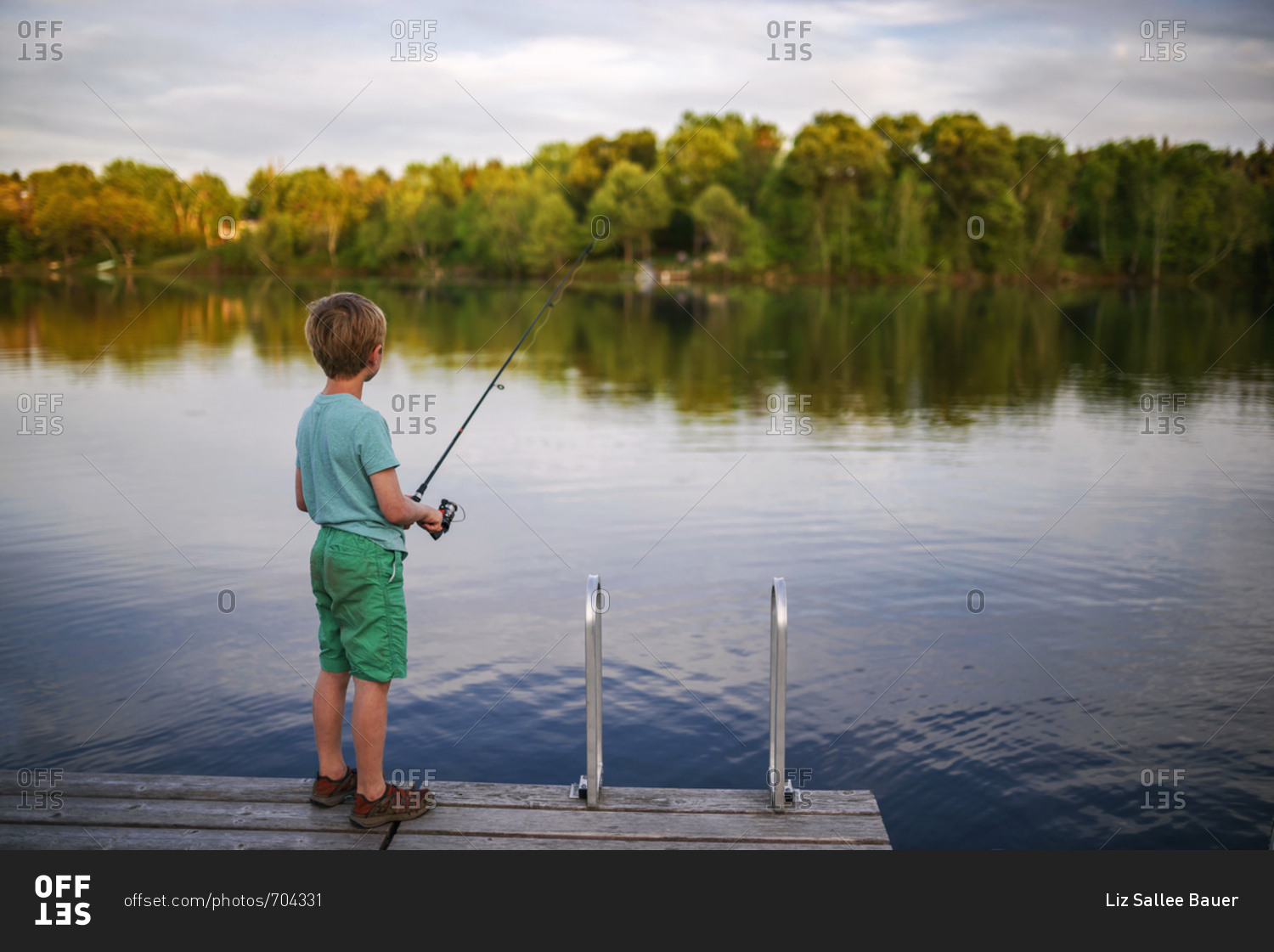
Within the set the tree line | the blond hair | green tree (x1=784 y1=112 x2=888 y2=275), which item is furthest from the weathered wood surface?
green tree (x1=784 y1=112 x2=888 y2=275)

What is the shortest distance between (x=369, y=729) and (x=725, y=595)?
472cm

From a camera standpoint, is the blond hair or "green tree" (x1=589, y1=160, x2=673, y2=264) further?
"green tree" (x1=589, y1=160, x2=673, y2=264)

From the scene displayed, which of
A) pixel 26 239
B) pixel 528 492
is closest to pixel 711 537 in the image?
pixel 528 492

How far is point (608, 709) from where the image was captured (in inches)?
240

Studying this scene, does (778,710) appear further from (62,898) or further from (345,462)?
(62,898)

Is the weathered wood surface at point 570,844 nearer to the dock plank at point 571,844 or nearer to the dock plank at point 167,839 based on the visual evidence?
the dock plank at point 571,844

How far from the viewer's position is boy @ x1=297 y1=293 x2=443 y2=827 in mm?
3410

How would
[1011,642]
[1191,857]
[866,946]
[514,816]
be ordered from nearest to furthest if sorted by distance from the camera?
[866,946] → [514,816] → [1191,857] → [1011,642]

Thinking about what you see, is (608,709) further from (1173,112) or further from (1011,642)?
(1173,112)

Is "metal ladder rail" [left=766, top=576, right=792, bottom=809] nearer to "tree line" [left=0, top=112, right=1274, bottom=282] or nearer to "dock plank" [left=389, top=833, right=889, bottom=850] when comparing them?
"dock plank" [left=389, top=833, right=889, bottom=850]

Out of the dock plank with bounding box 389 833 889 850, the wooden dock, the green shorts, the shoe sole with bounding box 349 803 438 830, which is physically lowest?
the dock plank with bounding box 389 833 889 850

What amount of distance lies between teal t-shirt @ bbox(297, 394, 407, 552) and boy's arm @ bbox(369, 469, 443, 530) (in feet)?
0.10

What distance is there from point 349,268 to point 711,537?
81.9 m

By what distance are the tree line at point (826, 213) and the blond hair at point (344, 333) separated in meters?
65.9
